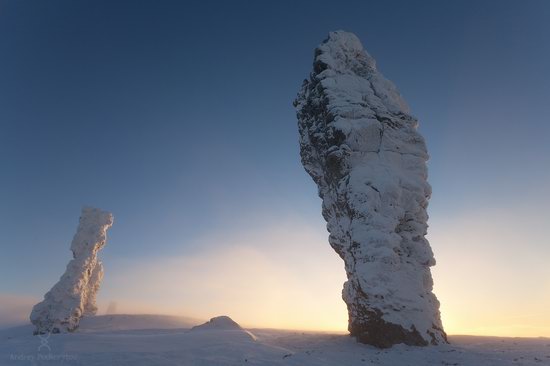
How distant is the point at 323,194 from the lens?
23484 mm

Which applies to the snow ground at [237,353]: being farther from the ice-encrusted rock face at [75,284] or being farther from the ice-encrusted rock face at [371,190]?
the ice-encrusted rock face at [75,284]

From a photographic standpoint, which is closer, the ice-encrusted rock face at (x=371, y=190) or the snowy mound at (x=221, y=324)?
the ice-encrusted rock face at (x=371, y=190)

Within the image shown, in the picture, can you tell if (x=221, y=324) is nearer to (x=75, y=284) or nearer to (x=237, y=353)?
(x=237, y=353)

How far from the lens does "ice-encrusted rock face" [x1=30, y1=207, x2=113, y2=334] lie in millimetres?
32688

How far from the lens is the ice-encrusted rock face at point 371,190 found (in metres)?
17.5

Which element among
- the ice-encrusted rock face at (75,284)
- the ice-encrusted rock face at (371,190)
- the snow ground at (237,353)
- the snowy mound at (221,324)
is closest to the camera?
the snow ground at (237,353)

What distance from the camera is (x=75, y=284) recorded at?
3469 centimetres

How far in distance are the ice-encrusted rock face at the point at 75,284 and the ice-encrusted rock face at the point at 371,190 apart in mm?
26181

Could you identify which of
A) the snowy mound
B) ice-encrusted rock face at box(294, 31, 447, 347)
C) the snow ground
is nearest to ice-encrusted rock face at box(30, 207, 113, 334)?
the snowy mound

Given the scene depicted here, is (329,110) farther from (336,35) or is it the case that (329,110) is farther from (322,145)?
(336,35)

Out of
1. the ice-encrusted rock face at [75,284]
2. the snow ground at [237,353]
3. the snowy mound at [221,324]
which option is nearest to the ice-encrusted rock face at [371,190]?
the snow ground at [237,353]

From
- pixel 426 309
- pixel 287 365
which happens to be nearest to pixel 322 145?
pixel 426 309

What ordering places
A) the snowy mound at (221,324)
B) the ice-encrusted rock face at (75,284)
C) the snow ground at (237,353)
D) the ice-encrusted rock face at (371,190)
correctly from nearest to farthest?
1. the snow ground at (237,353)
2. the ice-encrusted rock face at (371,190)
3. the snowy mound at (221,324)
4. the ice-encrusted rock face at (75,284)

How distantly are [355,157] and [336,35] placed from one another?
38.4ft
